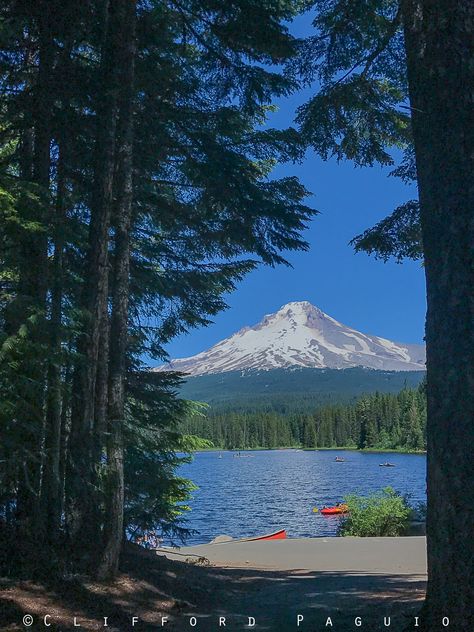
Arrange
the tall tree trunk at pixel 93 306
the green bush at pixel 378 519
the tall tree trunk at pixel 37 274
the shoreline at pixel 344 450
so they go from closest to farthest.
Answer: the tall tree trunk at pixel 37 274, the tall tree trunk at pixel 93 306, the green bush at pixel 378 519, the shoreline at pixel 344 450

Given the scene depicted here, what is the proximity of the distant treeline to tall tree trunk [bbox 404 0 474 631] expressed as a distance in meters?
103

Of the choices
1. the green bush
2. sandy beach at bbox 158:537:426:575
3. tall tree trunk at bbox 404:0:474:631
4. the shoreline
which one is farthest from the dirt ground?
the shoreline

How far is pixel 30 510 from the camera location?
693cm

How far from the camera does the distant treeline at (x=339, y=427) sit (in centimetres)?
11200

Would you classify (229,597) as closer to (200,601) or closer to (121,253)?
(200,601)

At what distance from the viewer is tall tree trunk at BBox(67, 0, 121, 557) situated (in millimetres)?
6977

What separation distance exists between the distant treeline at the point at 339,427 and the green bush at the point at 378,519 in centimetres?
8934

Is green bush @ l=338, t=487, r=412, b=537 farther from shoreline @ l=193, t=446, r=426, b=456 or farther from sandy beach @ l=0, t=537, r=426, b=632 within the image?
shoreline @ l=193, t=446, r=426, b=456

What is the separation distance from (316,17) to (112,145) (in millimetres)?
2775

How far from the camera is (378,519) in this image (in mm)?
16031

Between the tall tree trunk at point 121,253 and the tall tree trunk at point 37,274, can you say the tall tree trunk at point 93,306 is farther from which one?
the tall tree trunk at point 37,274

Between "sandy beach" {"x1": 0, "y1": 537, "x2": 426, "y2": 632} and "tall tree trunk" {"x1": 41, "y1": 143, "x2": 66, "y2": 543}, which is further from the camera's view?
"tall tree trunk" {"x1": 41, "y1": 143, "x2": 66, "y2": 543}

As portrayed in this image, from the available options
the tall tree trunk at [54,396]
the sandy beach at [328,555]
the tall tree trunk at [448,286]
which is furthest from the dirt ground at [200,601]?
the sandy beach at [328,555]

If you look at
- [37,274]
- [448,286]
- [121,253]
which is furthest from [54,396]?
[448,286]
